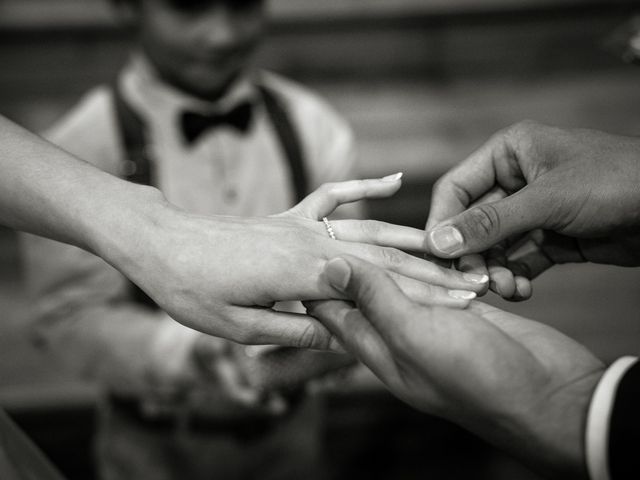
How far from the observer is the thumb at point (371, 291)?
77cm

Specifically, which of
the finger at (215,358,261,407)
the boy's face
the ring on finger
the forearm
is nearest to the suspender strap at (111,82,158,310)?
the boy's face

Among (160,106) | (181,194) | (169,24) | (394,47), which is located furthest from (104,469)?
(394,47)

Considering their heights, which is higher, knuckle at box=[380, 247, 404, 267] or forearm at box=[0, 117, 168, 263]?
forearm at box=[0, 117, 168, 263]

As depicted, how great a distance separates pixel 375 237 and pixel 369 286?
0.68 feet

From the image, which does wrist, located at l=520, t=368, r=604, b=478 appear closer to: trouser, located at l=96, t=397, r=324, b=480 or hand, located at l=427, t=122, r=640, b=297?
hand, located at l=427, t=122, r=640, b=297

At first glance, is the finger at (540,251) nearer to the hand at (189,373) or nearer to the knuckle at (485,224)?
the knuckle at (485,224)

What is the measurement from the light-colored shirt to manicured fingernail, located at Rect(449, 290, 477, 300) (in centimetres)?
56

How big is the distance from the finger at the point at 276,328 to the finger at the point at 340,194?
168mm

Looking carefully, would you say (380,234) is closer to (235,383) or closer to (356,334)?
(356,334)

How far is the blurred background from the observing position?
8.23ft

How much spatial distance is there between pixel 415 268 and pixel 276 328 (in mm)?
213

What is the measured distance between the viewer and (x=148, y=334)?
1.30 m

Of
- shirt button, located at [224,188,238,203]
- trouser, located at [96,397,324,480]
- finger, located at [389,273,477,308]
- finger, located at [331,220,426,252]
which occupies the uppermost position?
finger, located at [331,220,426,252]

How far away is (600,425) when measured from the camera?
0.70m
